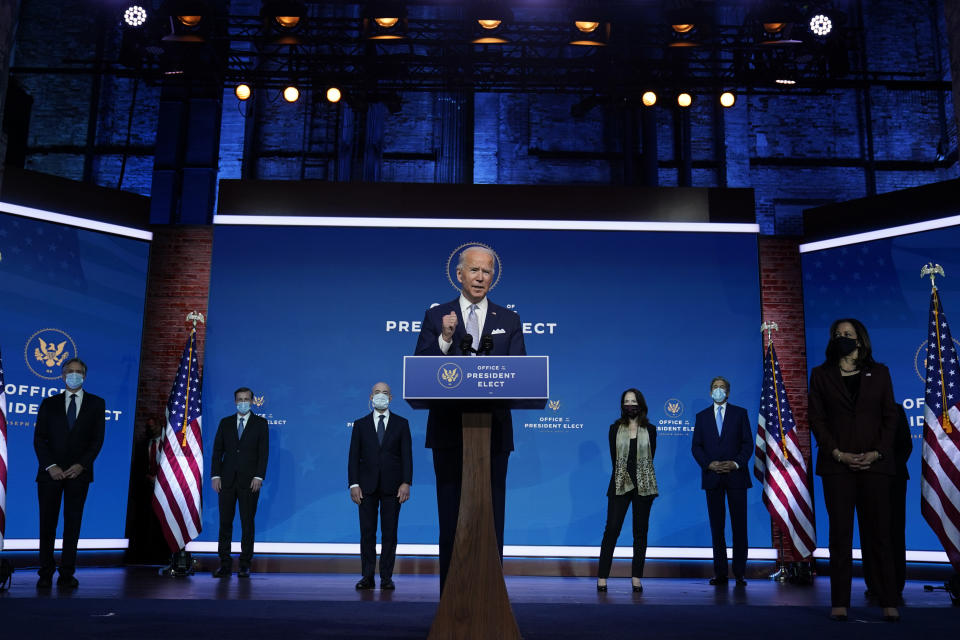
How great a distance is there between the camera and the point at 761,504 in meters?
8.67

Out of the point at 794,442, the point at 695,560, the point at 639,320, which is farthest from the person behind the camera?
the point at 639,320

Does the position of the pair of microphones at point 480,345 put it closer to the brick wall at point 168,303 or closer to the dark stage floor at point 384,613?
the dark stage floor at point 384,613

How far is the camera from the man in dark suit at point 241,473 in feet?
25.0

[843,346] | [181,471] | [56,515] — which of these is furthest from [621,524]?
[56,515]

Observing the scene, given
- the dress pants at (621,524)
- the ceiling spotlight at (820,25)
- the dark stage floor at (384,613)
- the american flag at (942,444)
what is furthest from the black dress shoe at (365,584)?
the ceiling spotlight at (820,25)

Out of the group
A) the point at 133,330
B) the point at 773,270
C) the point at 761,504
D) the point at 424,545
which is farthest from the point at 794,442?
the point at 133,330

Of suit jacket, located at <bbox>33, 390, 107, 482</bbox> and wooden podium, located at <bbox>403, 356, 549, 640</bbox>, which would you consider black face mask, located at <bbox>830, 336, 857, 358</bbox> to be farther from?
suit jacket, located at <bbox>33, 390, 107, 482</bbox>

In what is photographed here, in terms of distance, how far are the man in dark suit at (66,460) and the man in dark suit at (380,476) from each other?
192 cm

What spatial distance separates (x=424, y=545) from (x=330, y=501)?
1.02m

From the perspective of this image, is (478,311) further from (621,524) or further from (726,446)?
(726,446)

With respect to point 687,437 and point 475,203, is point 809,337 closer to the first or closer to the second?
point 687,437

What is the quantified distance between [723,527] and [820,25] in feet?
18.5

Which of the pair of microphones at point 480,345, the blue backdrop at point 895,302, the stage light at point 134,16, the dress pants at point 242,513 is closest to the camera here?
the pair of microphones at point 480,345

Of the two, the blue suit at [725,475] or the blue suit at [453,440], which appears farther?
the blue suit at [725,475]
